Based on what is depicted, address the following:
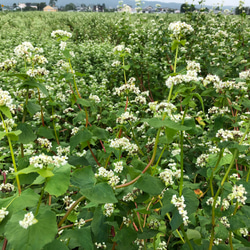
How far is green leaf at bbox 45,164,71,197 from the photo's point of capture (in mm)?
990

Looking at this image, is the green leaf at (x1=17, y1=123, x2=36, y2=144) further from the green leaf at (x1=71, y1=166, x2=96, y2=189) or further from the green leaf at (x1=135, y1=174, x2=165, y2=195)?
the green leaf at (x1=135, y1=174, x2=165, y2=195)

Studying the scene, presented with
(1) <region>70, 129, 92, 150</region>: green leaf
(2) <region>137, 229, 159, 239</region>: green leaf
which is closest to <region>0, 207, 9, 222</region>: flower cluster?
(2) <region>137, 229, 159, 239</region>: green leaf

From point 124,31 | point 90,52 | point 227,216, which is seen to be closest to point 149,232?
point 227,216

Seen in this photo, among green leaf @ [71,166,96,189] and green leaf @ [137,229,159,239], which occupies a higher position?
green leaf @ [71,166,96,189]

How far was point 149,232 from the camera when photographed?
1.42 metres

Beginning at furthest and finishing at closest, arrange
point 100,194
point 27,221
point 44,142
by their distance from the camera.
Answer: point 44,142 < point 100,194 < point 27,221

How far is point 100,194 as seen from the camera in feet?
3.73

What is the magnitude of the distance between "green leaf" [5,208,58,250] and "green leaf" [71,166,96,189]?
0.75 ft

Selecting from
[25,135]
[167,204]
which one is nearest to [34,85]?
[25,135]

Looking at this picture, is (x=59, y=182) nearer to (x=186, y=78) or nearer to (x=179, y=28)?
(x=186, y=78)

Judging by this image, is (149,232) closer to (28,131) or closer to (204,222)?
(204,222)

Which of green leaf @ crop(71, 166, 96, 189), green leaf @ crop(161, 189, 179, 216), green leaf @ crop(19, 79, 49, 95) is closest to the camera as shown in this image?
green leaf @ crop(71, 166, 96, 189)

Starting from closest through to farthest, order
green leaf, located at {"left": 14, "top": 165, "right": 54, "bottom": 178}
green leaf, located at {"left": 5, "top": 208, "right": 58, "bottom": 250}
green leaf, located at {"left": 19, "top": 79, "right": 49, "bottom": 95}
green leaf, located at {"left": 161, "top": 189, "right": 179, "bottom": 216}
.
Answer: green leaf, located at {"left": 5, "top": 208, "right": 58, "bottom": 250}, green leaf, located at {"left": 14, "top": 165, "right": 54, "bottom": 178}, green leaf, located at {"left": 161, "top": 189, "right": 179, "bottom": 216}, green leaf, located at {"left": 19, "top": 79, "right": 49, "bottom": 95}

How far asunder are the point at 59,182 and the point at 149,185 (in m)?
0.48
